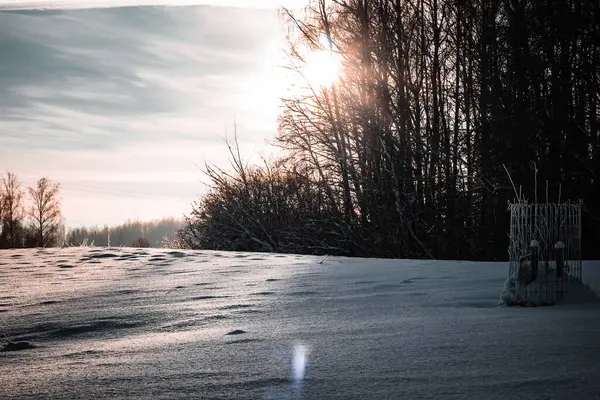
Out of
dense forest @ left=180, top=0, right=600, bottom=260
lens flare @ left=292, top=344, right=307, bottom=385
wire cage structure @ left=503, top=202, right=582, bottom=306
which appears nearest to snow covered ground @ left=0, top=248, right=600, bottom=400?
lens flare @ left=292, top=344, right=307, bottom=385

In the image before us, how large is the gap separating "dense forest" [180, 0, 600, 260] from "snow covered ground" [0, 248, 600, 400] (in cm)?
534

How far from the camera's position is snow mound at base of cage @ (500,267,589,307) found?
3764 millimetres

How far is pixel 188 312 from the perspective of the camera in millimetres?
3838

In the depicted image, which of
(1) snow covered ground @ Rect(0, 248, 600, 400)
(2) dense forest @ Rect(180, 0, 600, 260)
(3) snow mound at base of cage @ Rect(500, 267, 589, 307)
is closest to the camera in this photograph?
(1) snow covered ground @ Rect(0, 248, 600, 400)

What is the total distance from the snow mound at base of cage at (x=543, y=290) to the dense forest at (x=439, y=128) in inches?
226

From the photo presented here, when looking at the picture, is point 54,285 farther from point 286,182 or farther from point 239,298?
point 286,182

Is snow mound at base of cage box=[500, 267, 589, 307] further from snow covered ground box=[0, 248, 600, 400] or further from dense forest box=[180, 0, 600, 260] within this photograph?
dense forest box=[180, 0, 600, 260]

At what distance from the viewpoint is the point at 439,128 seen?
1198 centimetres

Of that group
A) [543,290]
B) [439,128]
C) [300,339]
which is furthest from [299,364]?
[439,128]

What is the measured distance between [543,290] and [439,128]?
847 centimetres

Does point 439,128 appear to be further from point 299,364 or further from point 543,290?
point 299,364

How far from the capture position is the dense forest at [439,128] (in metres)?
10.4

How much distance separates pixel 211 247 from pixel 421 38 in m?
7.45

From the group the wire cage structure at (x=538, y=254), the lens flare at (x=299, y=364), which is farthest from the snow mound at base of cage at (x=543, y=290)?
the lens flare at (x=299, y=364)
